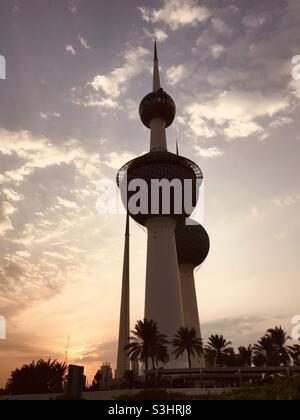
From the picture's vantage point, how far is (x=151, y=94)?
10600 centimetres

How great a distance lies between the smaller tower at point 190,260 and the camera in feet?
370

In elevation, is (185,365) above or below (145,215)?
below

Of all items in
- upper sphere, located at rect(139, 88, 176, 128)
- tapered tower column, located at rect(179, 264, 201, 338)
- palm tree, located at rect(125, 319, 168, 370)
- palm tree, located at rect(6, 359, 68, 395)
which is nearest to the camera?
palm tree, located at rect(125, 319, 168, 370)

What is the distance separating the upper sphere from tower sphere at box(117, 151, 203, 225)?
1326 cm

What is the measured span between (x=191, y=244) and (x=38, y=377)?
2011 inches

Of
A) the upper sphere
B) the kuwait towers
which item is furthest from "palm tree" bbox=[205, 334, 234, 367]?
the upper sphere

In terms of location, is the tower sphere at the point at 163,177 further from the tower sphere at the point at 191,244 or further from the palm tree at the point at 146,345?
the palm tree at the point at 146,345

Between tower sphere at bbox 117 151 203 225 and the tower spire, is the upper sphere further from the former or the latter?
tower sphere at bbox 117 151 203 225

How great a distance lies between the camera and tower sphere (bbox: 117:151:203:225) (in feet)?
308

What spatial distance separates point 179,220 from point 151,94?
34005 millimetres

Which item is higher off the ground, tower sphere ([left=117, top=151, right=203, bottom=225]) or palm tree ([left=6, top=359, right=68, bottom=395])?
tower sphere ([left=117, top=151, right=203, bottom=225])
